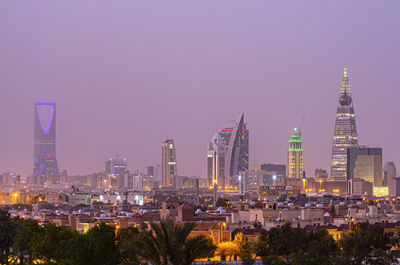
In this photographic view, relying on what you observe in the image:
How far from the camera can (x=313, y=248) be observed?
7181cm

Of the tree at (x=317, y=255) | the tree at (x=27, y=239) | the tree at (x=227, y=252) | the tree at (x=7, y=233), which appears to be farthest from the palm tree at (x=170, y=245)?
the tree at (x=227, y=252)

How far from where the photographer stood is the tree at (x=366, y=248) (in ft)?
216

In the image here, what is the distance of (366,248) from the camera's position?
7750 centimetres

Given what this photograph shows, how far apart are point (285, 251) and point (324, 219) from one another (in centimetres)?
4418

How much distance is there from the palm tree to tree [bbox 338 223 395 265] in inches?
623

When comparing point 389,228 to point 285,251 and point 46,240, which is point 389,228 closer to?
point 285,251

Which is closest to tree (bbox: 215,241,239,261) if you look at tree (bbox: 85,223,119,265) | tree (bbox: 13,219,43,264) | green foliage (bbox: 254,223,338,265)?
green foliage (bbox: 254,223,338,265)

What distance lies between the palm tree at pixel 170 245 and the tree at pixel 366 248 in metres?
15.8

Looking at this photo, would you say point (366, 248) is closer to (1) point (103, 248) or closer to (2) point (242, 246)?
(2) point (242, 246)

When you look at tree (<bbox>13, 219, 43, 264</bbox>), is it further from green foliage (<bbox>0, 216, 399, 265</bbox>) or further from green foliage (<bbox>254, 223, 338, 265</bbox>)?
green foliage (<bbox>254, 223, 338, 265</bbox>)

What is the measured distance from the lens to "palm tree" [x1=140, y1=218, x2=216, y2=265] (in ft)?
159

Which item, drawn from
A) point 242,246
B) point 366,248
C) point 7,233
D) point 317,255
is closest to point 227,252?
point 242,246

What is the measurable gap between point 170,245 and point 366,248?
3204 cm

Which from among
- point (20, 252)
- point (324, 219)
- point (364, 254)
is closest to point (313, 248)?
point (364, 254)
